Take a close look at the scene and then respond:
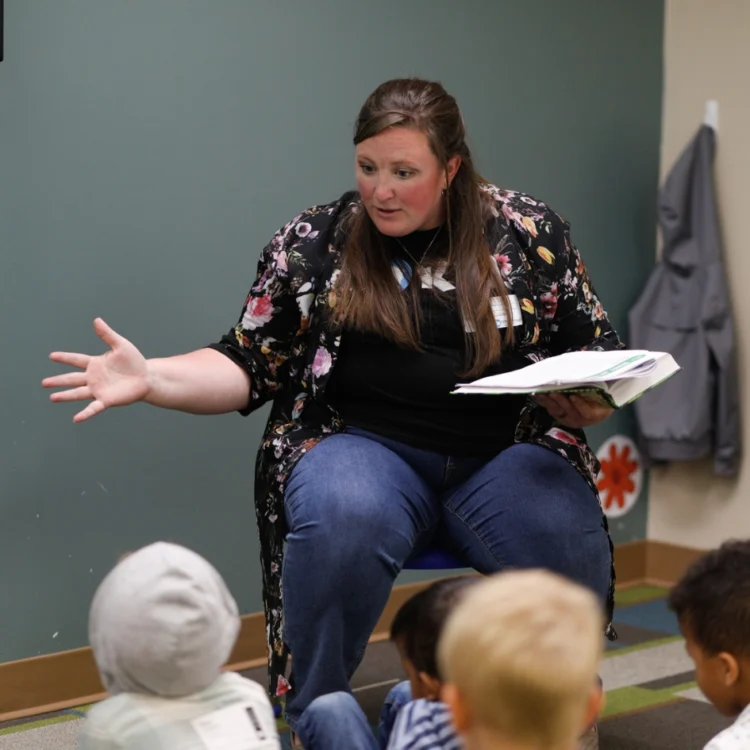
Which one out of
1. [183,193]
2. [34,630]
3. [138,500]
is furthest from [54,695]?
[183,193]

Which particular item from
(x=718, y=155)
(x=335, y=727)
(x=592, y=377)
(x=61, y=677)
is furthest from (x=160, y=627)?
(x=718, y=155)

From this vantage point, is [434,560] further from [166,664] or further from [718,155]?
[718,155]

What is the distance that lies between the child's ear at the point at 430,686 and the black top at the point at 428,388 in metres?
0.56

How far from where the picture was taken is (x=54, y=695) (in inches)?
94.6

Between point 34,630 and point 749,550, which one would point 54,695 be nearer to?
point 34,630

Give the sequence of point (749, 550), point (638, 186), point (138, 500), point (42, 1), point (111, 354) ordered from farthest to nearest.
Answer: point (638, 186) < point (138, 500) < point (42, 1) < point (111, 354) < point (749, 550)

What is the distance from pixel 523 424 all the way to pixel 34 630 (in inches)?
41.3

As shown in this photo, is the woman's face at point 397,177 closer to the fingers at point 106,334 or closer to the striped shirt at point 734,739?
the fingers at point 106,334

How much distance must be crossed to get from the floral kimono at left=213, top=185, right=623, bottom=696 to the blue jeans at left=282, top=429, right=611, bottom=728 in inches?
2.8

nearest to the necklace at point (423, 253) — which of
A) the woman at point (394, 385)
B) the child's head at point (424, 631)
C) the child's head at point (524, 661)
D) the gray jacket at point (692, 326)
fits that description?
the woman at point (394, 385)

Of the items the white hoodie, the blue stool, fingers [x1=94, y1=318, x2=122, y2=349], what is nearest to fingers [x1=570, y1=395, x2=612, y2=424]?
the blue stool

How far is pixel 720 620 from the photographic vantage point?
1514 mm

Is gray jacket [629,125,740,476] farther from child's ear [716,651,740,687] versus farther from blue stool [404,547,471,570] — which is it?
child's ear [716,651,740,687]

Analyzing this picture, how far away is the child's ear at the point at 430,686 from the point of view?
1469 millimetres
